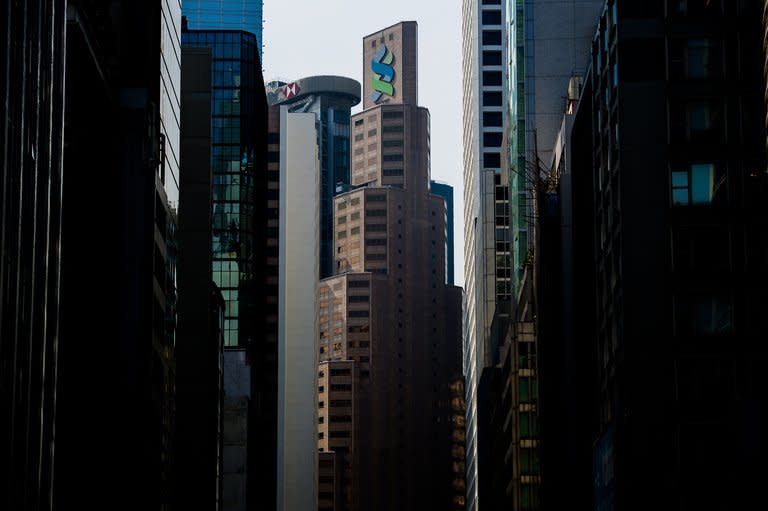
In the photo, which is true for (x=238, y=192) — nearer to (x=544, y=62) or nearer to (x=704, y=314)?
(x=544, y=62)

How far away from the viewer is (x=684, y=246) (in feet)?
259

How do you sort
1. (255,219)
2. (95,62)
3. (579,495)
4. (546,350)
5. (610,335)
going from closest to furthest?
1. (95,62)
2. (610,335)
3. (579,495)
4. (546,350)
5. (255,219)

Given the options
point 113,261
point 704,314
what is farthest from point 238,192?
point 704,314

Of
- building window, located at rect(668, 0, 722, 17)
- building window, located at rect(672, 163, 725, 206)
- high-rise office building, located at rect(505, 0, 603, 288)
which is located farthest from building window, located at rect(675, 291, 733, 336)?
high-rise office building, located at rect(505, 0, 603, 288)

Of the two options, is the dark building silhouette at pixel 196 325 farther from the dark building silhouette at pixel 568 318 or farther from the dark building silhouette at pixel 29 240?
the dark building silhouette at pixel 29 240

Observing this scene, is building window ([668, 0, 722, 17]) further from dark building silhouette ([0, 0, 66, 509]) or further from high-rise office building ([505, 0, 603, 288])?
high-rise office building ([505, 0, 603, 288])

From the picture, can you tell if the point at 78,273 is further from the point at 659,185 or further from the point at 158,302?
the point at 659,185

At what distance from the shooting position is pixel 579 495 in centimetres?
10981

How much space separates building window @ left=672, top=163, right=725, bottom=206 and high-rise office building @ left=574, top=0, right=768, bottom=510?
0.05 m

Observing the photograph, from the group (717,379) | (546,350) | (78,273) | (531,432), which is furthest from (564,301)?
(78,273)

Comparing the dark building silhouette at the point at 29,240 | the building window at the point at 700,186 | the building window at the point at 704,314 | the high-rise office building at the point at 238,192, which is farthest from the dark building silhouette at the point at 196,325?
the dark building silhouette at the point at 29,240

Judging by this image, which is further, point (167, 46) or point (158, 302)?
point (167, 46)

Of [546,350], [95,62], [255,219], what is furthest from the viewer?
[255,219]

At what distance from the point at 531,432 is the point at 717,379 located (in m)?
64.1
